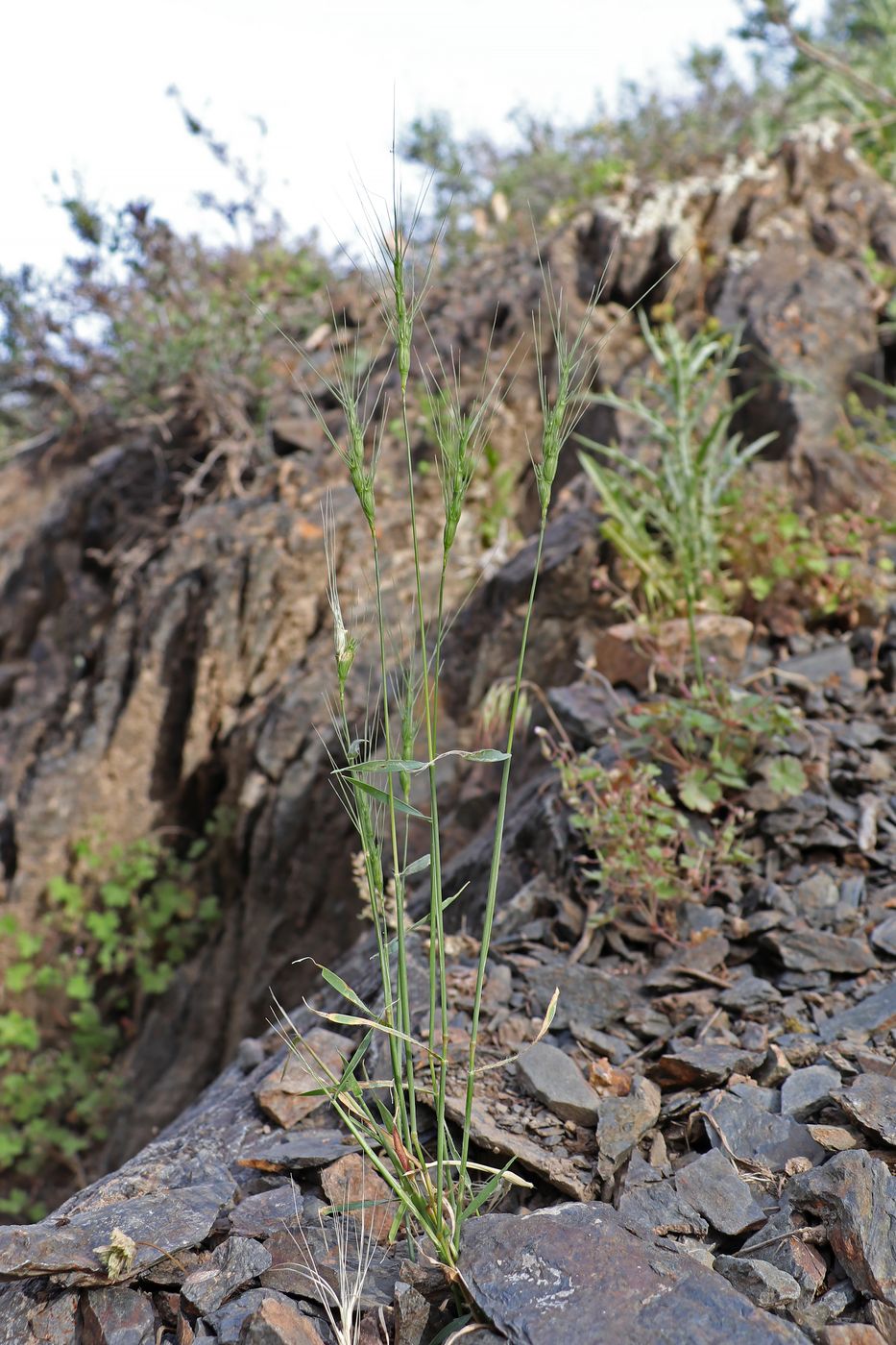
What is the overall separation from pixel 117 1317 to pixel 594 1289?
0.71 meters

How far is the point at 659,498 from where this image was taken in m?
3.96

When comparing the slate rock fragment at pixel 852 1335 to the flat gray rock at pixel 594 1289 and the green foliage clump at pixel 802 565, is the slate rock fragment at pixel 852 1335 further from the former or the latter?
the green foliage clump at pixel 802 565

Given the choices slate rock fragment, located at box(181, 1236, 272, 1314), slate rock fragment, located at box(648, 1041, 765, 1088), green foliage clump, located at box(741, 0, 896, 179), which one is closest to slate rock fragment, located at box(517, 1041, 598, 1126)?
slate rock fragment, located at box(648, 1041, 765, 1088)

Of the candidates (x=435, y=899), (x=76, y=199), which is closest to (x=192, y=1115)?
(x=435, y=899)

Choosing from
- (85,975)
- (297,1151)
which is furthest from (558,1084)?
(85,975)

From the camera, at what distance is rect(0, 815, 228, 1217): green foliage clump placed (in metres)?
5.12

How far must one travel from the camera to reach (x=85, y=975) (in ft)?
18.1

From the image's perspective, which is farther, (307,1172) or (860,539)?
(860,539)

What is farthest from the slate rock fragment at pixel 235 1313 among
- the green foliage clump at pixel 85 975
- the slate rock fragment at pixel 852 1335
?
the green foliage clump at pixel 85 975

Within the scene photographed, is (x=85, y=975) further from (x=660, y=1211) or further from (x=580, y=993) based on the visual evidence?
(x=660, y=1211)

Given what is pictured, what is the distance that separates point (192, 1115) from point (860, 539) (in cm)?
313

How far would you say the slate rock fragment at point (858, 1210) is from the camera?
1.43 m

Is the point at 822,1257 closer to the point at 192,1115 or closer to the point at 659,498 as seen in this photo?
the point at 192,1115

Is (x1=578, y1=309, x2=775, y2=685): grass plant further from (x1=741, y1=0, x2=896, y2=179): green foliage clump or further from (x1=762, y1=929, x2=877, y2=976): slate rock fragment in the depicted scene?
(x1=741, y1=0, x2=896, y2=179): green foliage clump
